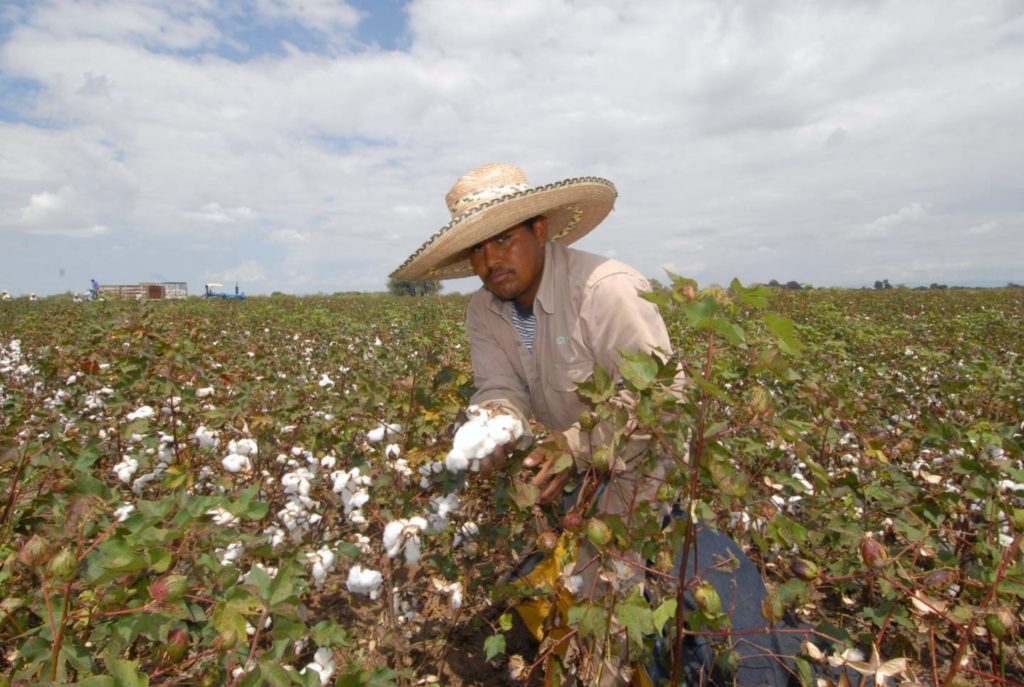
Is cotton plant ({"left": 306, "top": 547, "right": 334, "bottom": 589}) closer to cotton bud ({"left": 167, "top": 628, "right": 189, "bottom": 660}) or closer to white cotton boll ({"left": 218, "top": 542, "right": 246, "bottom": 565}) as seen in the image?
white cotton boll ({"left": 218, "top": 542, "right": 246, "bottom": 565})

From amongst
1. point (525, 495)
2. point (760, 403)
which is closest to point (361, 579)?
point (525, 495)

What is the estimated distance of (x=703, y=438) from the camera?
1025mm

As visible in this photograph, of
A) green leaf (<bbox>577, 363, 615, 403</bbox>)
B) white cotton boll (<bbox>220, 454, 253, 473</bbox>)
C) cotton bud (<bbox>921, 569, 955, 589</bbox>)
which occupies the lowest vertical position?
cotton bud (<bbox>921, 569, 955, 589</bbox>)

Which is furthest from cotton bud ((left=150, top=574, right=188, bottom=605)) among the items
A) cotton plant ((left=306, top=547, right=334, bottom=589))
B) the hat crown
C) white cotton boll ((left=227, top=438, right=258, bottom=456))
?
the hat crown

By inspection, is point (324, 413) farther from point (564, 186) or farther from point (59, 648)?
point (59, 648)

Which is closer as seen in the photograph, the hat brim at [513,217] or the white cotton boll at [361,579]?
the white cotton boll at [361,579]

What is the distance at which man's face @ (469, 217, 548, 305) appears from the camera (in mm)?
2086

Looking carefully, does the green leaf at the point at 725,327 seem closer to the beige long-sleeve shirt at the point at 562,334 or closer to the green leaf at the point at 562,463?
the green leaf at the point at 562,463

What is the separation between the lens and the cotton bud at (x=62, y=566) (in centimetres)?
97

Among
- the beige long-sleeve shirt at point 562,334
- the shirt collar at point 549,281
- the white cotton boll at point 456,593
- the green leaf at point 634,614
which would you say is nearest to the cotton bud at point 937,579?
the green leaf at point 634,614

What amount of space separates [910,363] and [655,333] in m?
2.97

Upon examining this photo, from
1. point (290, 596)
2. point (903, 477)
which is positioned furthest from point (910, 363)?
point (290, 596)

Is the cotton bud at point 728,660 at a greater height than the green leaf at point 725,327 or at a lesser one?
lesser

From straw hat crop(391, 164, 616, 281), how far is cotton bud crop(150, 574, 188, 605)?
1215 millimetres
